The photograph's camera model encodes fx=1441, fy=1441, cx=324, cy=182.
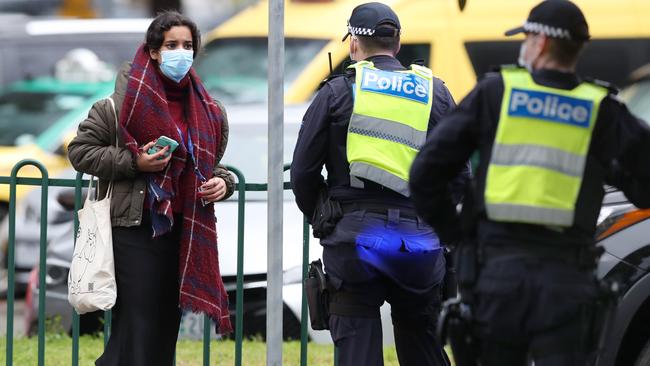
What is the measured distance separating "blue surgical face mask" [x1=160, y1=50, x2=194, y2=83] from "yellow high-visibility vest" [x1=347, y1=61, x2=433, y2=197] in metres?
0.67

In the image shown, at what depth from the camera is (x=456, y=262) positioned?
443 centimetres

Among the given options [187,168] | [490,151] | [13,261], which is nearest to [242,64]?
[13,261]

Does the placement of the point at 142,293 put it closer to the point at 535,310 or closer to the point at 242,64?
the point at 535,310

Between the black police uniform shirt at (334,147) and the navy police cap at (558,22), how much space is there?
42.4 inches

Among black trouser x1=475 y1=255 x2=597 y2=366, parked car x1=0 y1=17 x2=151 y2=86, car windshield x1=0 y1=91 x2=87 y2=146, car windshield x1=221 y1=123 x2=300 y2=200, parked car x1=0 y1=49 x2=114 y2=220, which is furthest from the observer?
parked car x1=0 y1=17 x2=151 y2=86

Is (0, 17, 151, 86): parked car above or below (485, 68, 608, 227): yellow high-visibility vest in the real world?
above

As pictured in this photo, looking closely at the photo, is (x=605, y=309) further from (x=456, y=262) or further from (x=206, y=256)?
(x=206, y=256)

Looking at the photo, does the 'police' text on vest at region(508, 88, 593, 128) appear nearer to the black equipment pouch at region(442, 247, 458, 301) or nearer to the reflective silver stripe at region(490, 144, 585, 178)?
the reflective silver stripe at region(490, 144, 585, 178)

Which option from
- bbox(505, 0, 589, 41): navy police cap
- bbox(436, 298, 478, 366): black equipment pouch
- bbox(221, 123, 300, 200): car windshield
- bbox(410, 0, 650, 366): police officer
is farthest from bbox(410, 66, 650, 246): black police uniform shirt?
bbox(221, 123, 300, 200): car windshield

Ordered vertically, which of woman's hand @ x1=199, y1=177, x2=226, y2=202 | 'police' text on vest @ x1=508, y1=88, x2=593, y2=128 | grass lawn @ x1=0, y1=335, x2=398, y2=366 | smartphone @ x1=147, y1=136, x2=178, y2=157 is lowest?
grass lawn @ x1=0, y1=335, x2=398, y2=366

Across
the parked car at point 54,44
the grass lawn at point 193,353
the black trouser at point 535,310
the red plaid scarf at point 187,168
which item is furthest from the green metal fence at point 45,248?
the parked car at point 54,44

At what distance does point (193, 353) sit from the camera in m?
7.48

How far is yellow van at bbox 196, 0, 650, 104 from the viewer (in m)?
13.5

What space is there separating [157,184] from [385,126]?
0.92 m
